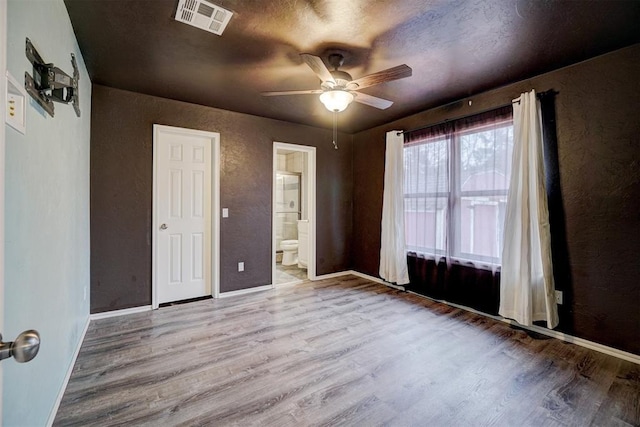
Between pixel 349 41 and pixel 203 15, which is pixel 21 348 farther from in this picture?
pixel 349 41

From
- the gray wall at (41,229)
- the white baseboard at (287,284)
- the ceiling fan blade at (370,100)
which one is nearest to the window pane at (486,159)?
the ceiling fan blade at (370,100)

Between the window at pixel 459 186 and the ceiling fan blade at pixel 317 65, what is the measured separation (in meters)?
1.83

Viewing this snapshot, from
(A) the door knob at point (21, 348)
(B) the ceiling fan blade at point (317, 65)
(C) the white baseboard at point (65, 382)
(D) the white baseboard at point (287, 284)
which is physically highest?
(B) the ceiling fan blade at point (317, 65)

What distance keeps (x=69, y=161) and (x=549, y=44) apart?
12.0 feet

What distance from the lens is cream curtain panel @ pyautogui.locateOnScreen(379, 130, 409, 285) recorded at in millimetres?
3930

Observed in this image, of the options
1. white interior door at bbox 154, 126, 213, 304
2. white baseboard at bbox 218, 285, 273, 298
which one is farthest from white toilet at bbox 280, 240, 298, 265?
white interior door at bbox 154, 126, 213, 304

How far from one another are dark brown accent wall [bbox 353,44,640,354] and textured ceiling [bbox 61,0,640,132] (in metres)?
0.25

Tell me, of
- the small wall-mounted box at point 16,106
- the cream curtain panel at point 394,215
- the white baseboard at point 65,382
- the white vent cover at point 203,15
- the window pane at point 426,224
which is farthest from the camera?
the cream curtain panel at point 394,215

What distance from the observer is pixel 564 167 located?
2.55m

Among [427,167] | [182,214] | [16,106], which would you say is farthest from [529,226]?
[182,214]

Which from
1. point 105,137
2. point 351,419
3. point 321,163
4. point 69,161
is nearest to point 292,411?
point 351,419

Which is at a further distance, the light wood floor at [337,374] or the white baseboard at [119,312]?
the white baseboard at [119,312]

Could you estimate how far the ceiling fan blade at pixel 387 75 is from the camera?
2.06 m

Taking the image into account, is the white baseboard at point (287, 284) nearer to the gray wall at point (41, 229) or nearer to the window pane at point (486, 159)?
the gray wall at point (41, 229)
